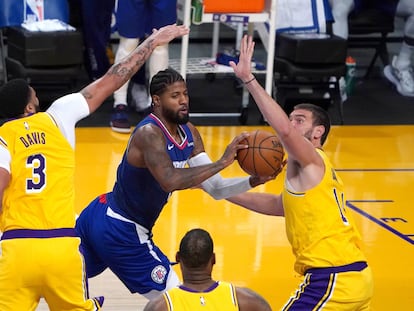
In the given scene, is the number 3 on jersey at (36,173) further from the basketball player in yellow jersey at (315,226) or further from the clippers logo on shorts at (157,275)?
the basketball player in yellow jersey at (315,226)

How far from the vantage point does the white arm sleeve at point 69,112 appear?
5.38 metres

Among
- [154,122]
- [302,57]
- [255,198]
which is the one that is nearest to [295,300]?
[255,198]

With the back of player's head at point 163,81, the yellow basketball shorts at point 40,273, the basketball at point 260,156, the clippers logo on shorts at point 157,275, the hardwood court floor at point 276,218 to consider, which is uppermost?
the back of player's head at point 163,81

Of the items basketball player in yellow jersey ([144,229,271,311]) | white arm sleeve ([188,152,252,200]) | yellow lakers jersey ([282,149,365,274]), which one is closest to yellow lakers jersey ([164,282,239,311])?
basketball player in yellow jersey ([144,229,271,311])

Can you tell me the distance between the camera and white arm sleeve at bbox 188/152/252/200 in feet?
19.8

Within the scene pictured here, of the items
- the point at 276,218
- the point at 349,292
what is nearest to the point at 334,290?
the point at 349,292

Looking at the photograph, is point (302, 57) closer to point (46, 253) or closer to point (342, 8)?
point (342, 8)

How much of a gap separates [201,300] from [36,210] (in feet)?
3.65

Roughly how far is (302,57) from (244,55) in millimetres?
5795

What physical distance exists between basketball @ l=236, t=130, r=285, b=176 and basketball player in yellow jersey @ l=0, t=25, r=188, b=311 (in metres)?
1.02

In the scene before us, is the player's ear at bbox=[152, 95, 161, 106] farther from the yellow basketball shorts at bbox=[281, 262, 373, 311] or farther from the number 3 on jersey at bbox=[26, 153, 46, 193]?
the yellow basketball shorts at bbox=[281, 262, 373, 311]

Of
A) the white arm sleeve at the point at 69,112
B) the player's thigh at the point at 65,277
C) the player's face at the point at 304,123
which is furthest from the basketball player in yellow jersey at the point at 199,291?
the player's face at the point at 304,123

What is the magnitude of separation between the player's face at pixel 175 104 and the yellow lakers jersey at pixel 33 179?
79 cm

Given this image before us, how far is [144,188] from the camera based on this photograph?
19.2ft
